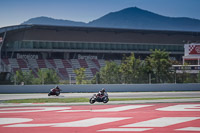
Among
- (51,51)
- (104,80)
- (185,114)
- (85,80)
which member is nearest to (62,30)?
(51,51)

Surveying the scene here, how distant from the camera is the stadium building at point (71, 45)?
3083 inches

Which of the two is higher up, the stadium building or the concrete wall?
the stadium building

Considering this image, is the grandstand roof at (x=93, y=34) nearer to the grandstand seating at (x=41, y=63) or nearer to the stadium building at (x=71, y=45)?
the stadium building at (x=71, y=45)

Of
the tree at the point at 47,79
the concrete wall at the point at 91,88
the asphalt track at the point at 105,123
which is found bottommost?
the asphalt track at the point at 105,123

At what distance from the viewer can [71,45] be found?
83.3 meters

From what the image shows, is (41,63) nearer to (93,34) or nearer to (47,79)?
(93,34)

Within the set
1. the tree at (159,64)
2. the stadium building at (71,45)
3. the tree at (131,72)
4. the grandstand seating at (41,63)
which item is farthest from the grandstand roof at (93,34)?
the tree at (131,72)

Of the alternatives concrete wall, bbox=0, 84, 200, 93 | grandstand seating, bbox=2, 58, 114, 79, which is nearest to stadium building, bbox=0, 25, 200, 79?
grandstand seating, bbox=2, 58, 114, 79

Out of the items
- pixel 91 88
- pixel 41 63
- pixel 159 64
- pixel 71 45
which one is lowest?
pixel 91 88

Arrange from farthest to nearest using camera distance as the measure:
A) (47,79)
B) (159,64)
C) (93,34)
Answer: (93,34) → (159,64) → (47,79)

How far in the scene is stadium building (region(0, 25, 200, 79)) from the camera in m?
78.3

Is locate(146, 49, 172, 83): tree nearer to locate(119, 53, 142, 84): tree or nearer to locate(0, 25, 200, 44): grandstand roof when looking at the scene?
locate(119, 53, 142, 84): tree

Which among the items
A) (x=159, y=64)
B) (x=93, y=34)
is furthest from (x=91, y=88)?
(x=93, y=34)

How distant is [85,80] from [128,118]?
37.0 m
